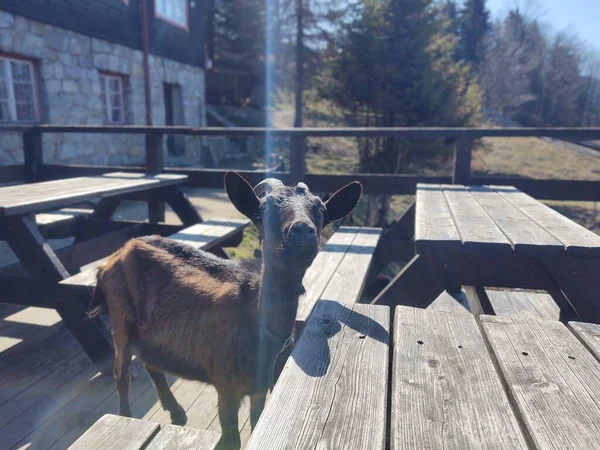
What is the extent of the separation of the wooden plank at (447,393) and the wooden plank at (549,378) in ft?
0.16

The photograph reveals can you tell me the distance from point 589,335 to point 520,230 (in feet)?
3.28

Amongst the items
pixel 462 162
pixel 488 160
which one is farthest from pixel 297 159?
pixel 488 160

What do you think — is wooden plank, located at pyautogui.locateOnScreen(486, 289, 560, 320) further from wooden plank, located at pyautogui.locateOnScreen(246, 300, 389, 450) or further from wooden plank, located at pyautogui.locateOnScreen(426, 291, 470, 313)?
wooden plank, located at pyautogui.locateOnScreen(246, 300, 389, 450)

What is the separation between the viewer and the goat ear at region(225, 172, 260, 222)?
2.13 meters

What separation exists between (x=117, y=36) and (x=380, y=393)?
12940mm

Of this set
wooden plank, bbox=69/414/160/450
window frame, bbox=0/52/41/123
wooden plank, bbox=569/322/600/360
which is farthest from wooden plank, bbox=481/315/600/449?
window frame, bbox=0/52/41/123

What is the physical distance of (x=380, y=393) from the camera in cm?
128

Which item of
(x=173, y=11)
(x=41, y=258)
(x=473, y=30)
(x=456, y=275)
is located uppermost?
(x=473, y=30)

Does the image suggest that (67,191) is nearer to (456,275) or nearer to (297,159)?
(297,159)

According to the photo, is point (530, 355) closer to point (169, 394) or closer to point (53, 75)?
point (169, 394)

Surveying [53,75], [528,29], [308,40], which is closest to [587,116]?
[528,29]

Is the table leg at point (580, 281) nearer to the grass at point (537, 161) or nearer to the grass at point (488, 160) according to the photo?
the grass at point (488, 160)

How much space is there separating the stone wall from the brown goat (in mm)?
7666

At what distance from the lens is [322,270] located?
10.0 feet
